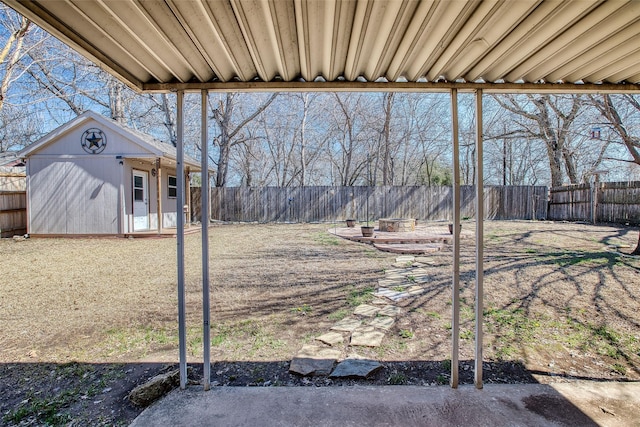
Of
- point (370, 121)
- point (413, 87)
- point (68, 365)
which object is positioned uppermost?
point (370, 121)

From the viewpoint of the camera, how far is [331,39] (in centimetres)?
160

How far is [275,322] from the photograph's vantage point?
352 centimetres

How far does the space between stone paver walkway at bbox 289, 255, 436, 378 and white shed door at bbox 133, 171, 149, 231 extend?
8.44 metres

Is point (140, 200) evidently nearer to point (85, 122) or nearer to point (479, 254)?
point (85, 122)

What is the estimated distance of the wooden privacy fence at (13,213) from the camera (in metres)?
10.1

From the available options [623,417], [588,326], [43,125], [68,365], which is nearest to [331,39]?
[623,417]

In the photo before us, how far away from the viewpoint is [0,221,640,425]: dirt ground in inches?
96.4

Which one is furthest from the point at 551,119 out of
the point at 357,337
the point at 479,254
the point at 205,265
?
the point at 205,265

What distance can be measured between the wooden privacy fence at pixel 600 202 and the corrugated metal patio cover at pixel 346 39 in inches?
487

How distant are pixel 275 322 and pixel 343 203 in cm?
1213

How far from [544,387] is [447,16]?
6.94 feet

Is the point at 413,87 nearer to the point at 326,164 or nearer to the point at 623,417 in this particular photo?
the point at 623,417

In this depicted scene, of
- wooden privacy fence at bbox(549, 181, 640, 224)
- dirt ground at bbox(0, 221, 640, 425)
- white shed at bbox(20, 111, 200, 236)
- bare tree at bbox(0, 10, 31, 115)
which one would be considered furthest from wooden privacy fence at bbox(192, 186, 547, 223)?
dirt ground at bbox(0, 221, 640, 425)

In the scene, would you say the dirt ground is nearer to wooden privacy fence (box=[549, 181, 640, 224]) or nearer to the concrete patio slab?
the concrete patio slab
